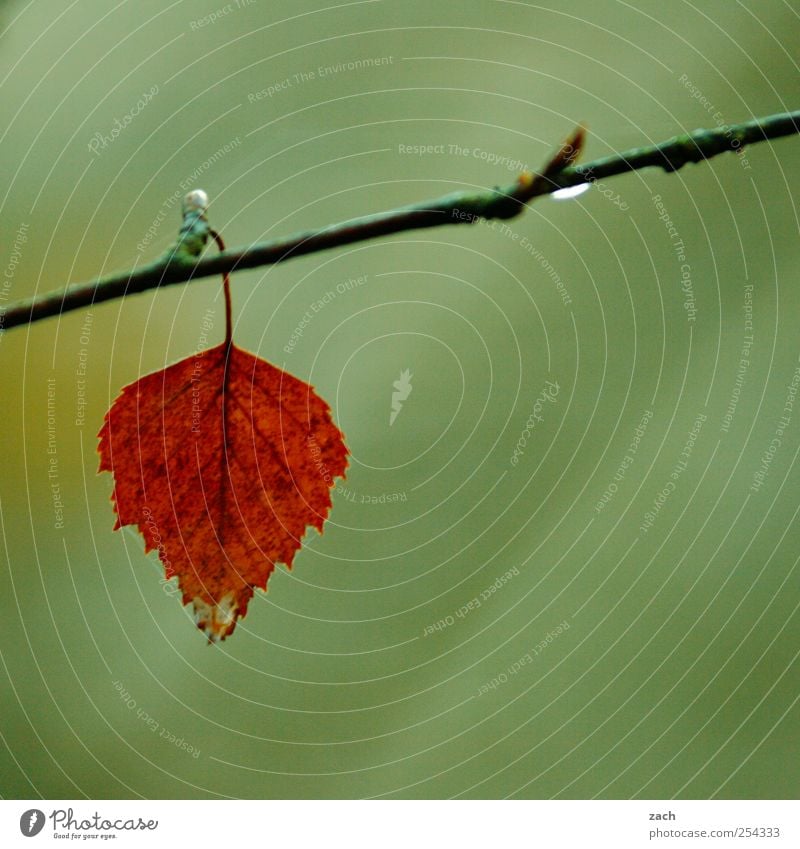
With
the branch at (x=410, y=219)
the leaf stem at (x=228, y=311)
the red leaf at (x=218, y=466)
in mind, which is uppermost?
the branch at (x=410, y=219)

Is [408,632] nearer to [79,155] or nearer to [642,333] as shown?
[642,333]

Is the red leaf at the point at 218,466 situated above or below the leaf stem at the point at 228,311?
below

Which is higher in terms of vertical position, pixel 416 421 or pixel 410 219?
pixel 410 219

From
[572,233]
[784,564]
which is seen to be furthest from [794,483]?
[572,233]

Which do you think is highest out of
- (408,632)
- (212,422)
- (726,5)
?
(726,5)
